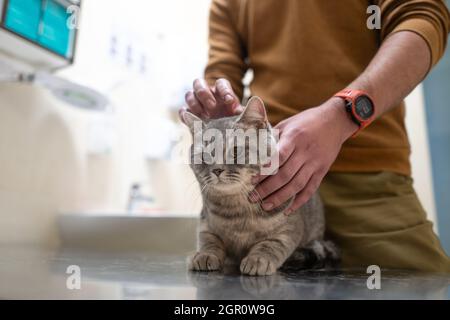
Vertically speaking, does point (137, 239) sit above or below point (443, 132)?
below

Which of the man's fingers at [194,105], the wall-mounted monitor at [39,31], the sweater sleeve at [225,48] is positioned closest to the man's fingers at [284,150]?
the man's fingers at [194,105]

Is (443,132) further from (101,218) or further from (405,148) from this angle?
(101,218)

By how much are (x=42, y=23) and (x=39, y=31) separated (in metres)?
0.04

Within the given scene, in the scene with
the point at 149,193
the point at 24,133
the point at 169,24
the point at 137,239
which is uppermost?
the point at 169,24

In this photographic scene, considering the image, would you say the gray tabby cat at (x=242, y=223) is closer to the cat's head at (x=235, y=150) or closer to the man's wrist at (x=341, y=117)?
the cat's head at (x=235, y=150)

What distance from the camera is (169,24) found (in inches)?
92.8

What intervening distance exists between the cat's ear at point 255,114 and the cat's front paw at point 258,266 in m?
0.31

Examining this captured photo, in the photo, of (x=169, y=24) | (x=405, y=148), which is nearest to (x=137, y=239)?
(x=405, y=148)

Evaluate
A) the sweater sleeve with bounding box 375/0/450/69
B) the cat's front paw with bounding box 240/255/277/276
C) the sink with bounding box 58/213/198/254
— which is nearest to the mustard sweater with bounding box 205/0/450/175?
the sweater sleeve with bounding box 375/0/450/69

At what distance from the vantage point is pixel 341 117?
779 mm

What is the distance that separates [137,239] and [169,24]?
1.49 metres

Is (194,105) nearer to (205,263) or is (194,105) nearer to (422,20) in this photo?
(205,263)

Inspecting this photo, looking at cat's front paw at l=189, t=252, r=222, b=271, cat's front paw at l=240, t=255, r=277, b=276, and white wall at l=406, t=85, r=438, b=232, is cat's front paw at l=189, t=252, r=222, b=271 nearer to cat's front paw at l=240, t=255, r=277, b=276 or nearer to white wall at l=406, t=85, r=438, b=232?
cat's front paw at l=240, t=255, r=277, b=276

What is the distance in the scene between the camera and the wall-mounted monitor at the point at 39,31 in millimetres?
1199
